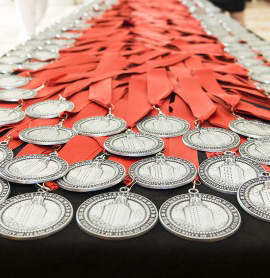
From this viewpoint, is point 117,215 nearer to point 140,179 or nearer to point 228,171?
point 140,179

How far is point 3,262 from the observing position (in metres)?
0.56

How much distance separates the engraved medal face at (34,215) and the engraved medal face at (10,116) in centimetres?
37

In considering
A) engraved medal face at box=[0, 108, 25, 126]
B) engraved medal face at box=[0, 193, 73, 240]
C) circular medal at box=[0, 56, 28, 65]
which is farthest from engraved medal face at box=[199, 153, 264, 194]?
circular medal at box=[0, 56, 28, 65]

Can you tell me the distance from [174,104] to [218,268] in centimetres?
62

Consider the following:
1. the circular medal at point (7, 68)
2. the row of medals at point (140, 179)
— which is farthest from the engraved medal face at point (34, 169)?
the circular medal at point (7, 68)

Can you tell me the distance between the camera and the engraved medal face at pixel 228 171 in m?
0.70

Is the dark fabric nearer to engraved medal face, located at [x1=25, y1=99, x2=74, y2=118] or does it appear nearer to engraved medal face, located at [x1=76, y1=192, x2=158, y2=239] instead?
engraved medal face, located at [x1=25, y1=99, x2=74, y2=118]

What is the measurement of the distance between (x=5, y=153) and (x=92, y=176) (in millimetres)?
213

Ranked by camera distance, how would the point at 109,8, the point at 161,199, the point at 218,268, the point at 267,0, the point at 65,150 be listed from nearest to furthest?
1. the point at 218,268
2. the point at 161,199
3. the point at 65,150
4. the point at 109,8
5. the point at 267,0

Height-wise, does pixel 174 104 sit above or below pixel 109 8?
above

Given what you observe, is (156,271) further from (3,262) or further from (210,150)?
(210,150)

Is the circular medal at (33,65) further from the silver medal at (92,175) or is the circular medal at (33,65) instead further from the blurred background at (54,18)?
the blurred background at (54,18)

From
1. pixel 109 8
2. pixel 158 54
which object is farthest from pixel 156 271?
pixel 109 8

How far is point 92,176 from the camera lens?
0.72 meters
